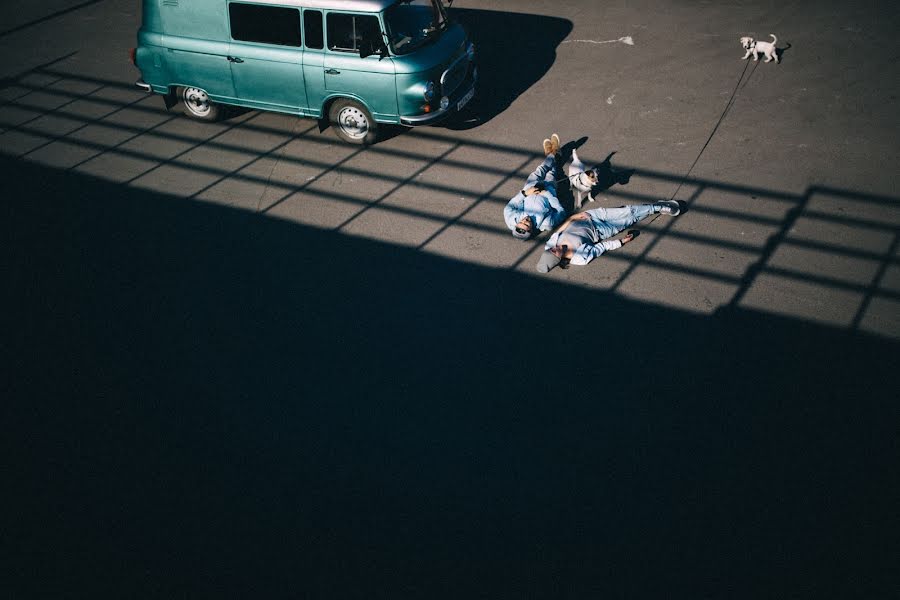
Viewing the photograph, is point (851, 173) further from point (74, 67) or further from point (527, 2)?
point (74, 67)

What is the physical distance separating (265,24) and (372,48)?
5.35 ft

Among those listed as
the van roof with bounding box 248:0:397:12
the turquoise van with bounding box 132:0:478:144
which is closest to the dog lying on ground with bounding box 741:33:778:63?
the turquoise van with bounding box 132:0:478:144

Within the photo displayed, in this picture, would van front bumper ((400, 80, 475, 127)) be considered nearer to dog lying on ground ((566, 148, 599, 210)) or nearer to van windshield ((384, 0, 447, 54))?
van windshield ((384, 0, 447, 54))

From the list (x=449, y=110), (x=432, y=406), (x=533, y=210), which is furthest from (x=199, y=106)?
(x=432, y=406)

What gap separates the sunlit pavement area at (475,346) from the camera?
15.4ft

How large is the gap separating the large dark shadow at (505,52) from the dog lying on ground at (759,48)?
9.91 ft

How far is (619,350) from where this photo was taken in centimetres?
580

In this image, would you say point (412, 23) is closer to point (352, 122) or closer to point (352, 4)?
point (352, 4)

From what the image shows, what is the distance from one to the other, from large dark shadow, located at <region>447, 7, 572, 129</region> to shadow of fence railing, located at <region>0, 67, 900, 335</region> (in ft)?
3.52

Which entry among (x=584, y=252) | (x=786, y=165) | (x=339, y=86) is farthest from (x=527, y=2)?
(x=584, y=252)

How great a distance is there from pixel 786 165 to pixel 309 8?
6.42m

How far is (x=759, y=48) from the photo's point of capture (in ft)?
30.2

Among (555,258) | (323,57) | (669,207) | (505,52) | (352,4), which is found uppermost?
(352,4)

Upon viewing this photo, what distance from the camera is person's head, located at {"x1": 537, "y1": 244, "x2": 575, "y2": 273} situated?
6.55m
